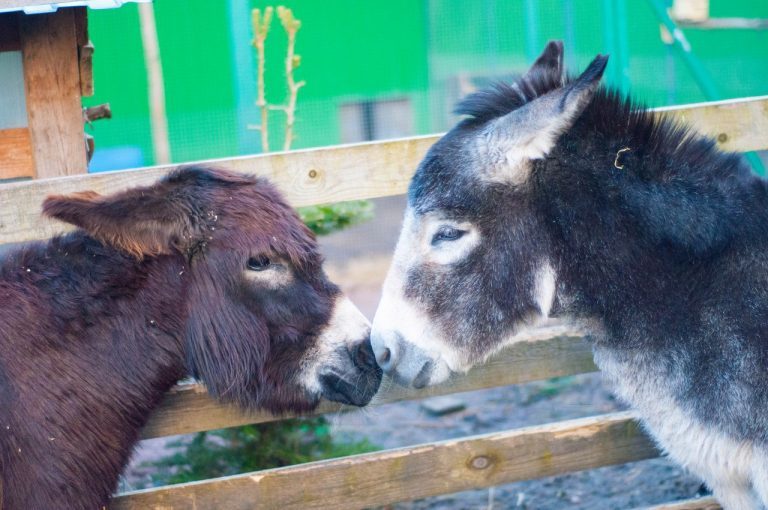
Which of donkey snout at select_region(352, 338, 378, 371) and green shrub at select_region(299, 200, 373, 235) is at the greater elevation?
green shrub at select_region(299, 200, 373, 235)

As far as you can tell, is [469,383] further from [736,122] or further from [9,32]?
[9,32]

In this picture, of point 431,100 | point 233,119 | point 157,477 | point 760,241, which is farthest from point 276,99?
point 760,241

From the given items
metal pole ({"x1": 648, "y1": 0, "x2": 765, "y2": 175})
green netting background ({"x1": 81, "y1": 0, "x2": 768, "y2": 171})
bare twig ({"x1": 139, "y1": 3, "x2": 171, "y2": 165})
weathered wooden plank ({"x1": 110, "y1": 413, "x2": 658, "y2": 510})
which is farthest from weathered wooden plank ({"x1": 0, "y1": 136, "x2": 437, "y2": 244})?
metal pole ({"x1": 648, "y1": 0, "x2": 765, "y2": 175})

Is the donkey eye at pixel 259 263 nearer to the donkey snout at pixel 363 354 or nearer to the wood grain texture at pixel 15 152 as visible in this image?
the donkey snout at pixel 363 354

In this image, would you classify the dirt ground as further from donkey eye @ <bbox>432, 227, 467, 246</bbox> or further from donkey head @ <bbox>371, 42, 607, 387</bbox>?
donkey eye @ <bbox>432, 227, 467, 246</bbox>

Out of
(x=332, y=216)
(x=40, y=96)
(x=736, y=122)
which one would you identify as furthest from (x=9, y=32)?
(x=736, y=122)

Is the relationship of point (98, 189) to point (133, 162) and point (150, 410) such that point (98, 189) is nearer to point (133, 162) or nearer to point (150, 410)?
point (150, 410)

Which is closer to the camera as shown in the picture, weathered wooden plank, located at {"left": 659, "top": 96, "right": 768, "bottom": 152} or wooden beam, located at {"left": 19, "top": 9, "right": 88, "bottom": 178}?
wooden beam, located at {"left": 19, "top": 9, "right": 88, "bottom": 178}

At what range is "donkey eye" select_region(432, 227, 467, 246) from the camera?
2.78 metres

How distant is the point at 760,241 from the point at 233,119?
6168mm

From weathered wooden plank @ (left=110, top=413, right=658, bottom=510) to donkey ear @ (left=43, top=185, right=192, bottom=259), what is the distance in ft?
3.22

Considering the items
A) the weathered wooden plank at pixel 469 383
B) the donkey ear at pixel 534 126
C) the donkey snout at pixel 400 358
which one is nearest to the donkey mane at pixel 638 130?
the donkey ear at pixel 534 126

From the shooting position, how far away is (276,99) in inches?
327

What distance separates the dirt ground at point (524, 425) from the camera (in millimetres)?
4695
